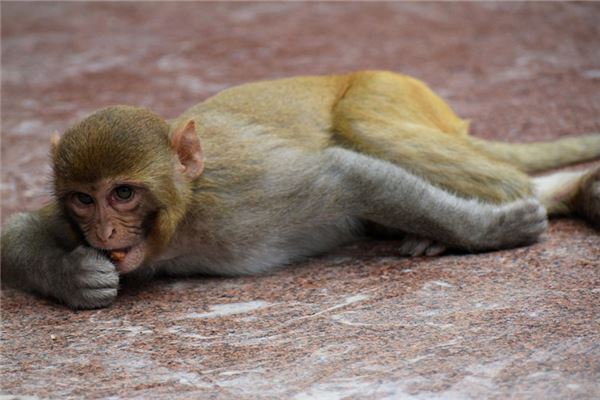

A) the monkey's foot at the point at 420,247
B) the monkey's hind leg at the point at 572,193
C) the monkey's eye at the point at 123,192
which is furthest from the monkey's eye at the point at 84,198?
the monkey's hind leg at the point at 572,193

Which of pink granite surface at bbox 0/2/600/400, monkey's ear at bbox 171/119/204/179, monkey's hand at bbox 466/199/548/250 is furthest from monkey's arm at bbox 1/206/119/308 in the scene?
monkey's hand at bbox 466/199/548/250

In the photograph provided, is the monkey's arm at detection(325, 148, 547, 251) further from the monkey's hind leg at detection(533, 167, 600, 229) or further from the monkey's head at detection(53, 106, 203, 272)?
the monkey's head at detection(53, 106, 203, 272)

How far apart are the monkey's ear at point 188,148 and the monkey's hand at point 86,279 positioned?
2.56 ft

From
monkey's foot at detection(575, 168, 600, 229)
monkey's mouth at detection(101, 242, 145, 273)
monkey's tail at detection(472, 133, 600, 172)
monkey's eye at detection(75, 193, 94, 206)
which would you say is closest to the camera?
monkey's eye at detection(75, 193, 94, 206)

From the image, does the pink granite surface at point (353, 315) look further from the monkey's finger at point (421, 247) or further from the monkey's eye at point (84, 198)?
the monkey's eye at point (84, 198)

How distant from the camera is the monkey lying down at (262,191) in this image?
6090 millimetres

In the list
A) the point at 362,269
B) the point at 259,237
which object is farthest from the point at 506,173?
the point at 259,237

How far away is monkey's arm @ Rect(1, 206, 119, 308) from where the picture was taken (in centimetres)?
625

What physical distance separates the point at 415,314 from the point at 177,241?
175 centimetres

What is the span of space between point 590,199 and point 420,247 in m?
1.31

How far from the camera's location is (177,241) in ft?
21.6

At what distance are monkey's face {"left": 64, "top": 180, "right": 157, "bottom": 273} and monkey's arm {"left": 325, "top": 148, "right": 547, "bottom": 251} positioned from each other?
1411mm

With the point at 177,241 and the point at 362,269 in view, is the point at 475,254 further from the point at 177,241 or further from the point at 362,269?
the point at 177,241

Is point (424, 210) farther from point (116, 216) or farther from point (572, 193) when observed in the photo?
point (116, 216)
